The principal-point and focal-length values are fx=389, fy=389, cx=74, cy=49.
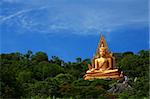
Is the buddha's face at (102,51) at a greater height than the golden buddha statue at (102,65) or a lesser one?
greater

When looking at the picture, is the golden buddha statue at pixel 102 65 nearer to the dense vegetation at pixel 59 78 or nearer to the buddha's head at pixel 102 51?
the buddha's head at pixel 102 51

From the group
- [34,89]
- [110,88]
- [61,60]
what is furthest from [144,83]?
[61,60]

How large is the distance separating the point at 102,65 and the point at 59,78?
14.6 ft

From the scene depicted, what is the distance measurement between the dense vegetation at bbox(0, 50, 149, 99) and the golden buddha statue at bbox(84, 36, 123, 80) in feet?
4.16

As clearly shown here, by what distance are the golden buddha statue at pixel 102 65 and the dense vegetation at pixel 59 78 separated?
4.16 feet

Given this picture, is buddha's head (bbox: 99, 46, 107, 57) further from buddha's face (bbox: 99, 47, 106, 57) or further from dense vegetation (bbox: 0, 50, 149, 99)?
dense vegetation (bbox: 0, 50, 149, 99)

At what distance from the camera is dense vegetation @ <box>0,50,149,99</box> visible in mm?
12344

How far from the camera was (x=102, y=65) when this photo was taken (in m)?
29.2

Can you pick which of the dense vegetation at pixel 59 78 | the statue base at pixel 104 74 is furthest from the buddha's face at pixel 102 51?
the dense vegetation at pixel 59 78

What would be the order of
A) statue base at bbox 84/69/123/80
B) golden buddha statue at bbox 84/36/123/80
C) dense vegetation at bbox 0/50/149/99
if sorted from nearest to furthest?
dense vegetation at bbox 0/50/149/99 < statue base at bbox 84/69/123/80 < golden buddha statue at bbox 84/36/123/80

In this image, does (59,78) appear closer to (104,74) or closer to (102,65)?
(104,74)

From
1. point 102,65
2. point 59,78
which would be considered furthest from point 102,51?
point 59,78

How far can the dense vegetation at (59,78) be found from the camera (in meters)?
12.3

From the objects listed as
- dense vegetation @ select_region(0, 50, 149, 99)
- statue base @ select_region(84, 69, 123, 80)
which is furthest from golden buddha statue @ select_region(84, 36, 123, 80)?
dense vegetation @ select_region(0, 50, 149, 99)
